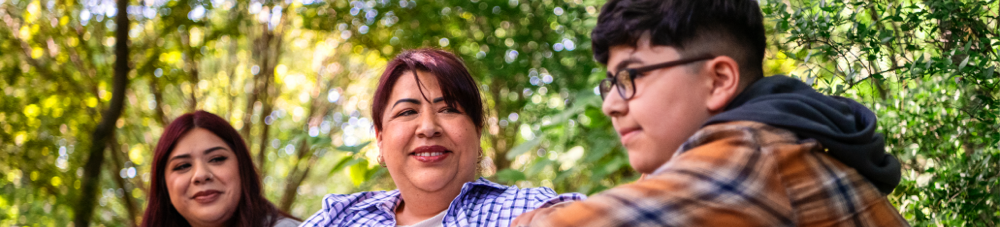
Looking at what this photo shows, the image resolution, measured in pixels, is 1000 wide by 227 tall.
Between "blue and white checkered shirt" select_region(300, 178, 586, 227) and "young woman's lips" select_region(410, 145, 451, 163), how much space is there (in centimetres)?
11

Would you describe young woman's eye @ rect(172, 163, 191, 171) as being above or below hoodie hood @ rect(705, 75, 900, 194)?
below

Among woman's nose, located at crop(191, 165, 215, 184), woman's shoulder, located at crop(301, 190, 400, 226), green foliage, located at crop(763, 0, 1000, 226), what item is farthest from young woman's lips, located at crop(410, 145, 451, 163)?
woman's nose, located at crop(191, 165, 215, 184)

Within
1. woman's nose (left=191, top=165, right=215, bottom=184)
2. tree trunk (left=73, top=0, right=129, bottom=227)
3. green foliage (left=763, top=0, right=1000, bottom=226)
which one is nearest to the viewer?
green foliage (left=763, top=0, right=1000, bottom=226)

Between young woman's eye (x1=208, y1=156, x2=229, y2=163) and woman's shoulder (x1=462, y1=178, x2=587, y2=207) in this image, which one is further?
young woman's eye (x1=208, y1=156, x2=229, y2=163)

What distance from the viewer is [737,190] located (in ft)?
3.12

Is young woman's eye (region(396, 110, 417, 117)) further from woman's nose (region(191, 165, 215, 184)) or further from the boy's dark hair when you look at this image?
woman's nose (region(191, 165, 215, 184))

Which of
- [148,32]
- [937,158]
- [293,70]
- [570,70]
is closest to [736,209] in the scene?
[937,158]

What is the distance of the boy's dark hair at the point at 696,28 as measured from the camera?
117cm

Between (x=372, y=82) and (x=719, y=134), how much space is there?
7223mm

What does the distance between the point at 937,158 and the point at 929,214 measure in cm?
18

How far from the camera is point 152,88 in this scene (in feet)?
20.9

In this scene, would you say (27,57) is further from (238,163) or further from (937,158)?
(937,158)

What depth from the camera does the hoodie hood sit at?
105 cm

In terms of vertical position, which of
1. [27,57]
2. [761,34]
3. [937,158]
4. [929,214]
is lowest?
[929,214]
